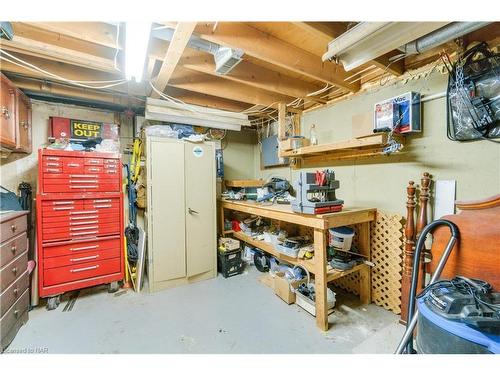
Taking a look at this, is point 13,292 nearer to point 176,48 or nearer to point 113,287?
point 113,287

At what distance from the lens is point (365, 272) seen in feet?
7.60

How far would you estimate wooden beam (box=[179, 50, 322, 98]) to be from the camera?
2029 mm

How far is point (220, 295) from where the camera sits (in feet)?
8.35

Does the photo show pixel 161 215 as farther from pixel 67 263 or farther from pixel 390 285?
pixel 390 285

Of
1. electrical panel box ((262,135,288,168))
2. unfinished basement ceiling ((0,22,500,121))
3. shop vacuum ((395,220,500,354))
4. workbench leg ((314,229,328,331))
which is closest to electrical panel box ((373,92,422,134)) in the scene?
unfinished basement ceiling ((0,22,500,121))

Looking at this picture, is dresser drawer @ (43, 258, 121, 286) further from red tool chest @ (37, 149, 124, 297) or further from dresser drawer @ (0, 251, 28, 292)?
dresser drawer @ (0, 251, 28, 292)

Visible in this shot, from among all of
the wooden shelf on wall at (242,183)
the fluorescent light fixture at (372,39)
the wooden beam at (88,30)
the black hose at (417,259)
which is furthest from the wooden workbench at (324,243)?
the wooden beam at (88,30)

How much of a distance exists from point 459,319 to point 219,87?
2715 mm

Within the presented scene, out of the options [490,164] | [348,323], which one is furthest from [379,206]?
[348,323]

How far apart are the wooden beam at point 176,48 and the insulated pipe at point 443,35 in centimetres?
157

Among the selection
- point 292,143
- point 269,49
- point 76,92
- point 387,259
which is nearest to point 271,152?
point 292,143

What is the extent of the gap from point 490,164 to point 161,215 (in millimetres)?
3054

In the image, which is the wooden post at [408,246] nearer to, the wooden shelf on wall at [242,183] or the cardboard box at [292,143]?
the cardboard box at [292,143]

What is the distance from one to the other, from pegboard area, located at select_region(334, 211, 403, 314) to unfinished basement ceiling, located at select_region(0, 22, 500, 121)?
4.69 ft
